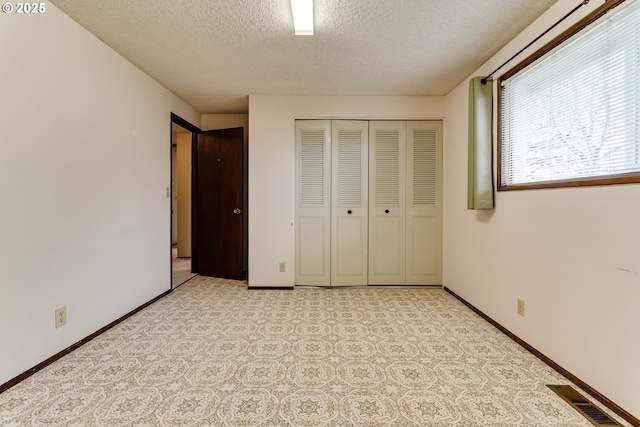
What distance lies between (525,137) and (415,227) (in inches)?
69.5

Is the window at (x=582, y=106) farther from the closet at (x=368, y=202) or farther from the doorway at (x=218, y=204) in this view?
the doorway at (x=218, y=204)

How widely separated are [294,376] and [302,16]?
95.4 inches

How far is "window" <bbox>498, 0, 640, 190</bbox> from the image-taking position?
4.98 ft

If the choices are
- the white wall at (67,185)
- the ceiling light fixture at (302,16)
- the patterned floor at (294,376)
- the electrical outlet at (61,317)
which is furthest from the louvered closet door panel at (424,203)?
the electrical outlet at (61,317)

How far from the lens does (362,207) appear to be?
385 cm

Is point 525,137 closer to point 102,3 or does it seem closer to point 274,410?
point 274,410

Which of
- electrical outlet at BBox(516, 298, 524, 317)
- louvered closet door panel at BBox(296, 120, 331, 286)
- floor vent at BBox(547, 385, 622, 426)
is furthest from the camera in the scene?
louvered closet door panel at BBox(296, 120, 331, 286)

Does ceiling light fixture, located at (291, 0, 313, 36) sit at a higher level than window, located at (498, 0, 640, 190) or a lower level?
higher

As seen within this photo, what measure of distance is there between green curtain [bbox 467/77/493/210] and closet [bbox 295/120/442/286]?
42.2 inches

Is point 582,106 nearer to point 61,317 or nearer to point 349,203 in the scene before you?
point 349,203

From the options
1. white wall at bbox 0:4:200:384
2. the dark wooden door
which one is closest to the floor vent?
white wall at bbox 0:4:200:384

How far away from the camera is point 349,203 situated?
151 inches

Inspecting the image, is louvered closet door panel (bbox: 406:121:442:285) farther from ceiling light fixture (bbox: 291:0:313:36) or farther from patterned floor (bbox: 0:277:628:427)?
ceiling light fixture (bbox: 291:0:313:36)

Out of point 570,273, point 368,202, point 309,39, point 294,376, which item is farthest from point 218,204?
point 570,273
